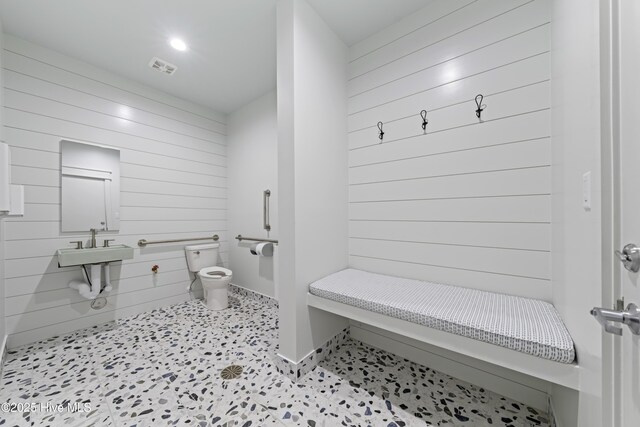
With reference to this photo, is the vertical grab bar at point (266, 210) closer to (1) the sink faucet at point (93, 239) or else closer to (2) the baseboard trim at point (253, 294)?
(2) the baseboard trim at point (253, 294)

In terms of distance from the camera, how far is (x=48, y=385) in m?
1.49

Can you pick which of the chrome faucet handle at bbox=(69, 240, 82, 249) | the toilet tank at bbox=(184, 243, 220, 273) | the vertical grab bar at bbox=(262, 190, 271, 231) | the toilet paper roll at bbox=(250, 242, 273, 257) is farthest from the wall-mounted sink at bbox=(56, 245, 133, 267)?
the vertical grab bar at bbox=(262, 190, 271, 231)

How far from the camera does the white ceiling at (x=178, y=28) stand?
1.66 meters

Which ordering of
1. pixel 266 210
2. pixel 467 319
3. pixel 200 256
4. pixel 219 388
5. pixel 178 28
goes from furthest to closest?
pixel 200 256 < pixel 266 210 < pixel 178 28 < pixel 219 388 < pixel 467 319

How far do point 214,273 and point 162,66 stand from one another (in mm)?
2323

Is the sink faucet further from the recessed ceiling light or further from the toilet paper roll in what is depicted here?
the recessed ceiling light

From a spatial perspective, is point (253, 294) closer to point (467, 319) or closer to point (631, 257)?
point (467, 319)

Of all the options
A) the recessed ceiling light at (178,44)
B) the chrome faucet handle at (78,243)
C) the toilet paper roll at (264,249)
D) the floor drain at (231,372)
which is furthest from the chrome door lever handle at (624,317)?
the chrome faucet handle at (78,243)

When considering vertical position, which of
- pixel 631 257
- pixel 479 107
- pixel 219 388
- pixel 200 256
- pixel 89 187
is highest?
pixel 479 107

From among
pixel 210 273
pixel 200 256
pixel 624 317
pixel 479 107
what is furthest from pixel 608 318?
pixel 200 256

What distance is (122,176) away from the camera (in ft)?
8.02

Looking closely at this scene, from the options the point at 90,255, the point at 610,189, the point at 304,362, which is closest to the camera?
the point at 610,189

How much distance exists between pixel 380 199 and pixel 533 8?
143 cm

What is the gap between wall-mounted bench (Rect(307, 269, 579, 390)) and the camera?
925 millimetres
